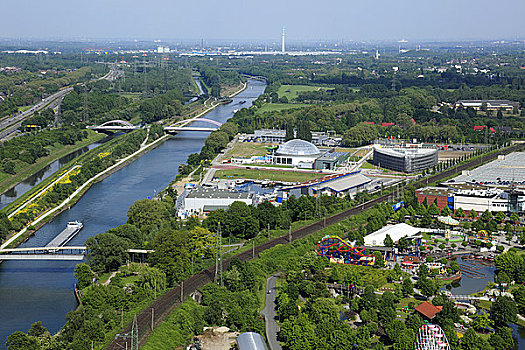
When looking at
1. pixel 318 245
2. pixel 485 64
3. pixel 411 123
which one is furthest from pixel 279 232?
pixel 485 64

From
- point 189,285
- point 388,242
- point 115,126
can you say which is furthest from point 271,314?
point 115,126

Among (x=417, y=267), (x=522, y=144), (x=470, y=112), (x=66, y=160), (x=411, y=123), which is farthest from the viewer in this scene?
(x=470, y=112)

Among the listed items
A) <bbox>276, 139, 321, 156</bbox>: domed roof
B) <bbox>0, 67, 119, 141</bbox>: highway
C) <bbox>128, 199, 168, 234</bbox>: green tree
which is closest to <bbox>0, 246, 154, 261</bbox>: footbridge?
<bbox>128, 199, 168, 234</bbox>: green tree

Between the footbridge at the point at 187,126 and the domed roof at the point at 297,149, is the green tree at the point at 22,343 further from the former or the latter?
the footbridge at the point at 187,126

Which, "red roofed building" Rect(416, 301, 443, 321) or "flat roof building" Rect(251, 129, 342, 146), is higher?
"flat roof building" Rect(251, 129, 342, 146)

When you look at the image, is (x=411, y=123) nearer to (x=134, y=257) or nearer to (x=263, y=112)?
(x=263, y=112)

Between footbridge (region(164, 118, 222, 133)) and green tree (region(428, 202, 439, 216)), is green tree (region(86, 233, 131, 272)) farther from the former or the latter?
footbridge (region(164, 118, 222, 133))
